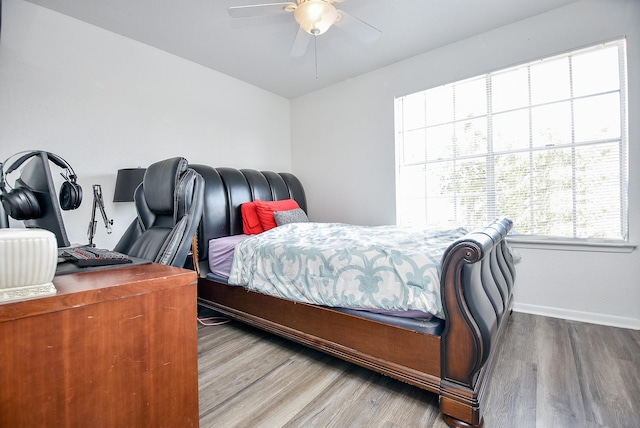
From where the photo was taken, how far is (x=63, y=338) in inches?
23.4

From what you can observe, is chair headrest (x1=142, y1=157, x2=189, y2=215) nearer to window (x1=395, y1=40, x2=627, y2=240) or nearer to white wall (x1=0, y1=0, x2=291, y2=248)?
white wall (x1=0, y1=0, x2=291, y2=248)

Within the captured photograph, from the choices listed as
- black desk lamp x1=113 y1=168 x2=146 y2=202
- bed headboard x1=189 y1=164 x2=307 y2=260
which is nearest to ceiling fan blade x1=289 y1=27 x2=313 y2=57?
bed headboard x1=189 y1=164 x2=307 y2=260

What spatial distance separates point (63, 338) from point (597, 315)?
11.1ft

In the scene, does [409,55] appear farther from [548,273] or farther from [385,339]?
[385,339]

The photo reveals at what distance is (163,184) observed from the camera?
1.40 metres

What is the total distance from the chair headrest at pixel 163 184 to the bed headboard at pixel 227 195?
1298mm

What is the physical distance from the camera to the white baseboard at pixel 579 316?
2.31 metres

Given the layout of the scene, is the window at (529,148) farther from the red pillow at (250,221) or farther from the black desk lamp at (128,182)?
the black desk lamp at (128,182)

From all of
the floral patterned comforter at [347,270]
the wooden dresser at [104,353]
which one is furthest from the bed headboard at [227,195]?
the wooden dresser at [104,353]

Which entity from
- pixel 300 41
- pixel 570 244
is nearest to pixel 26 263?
pixel 300 41

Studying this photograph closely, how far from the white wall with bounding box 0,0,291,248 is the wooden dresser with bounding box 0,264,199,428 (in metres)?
2.32

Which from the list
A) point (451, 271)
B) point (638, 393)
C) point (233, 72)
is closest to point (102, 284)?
point (451, 271)

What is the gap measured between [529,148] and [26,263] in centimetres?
339

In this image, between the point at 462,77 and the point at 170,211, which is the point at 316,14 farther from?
the point at 462,77
